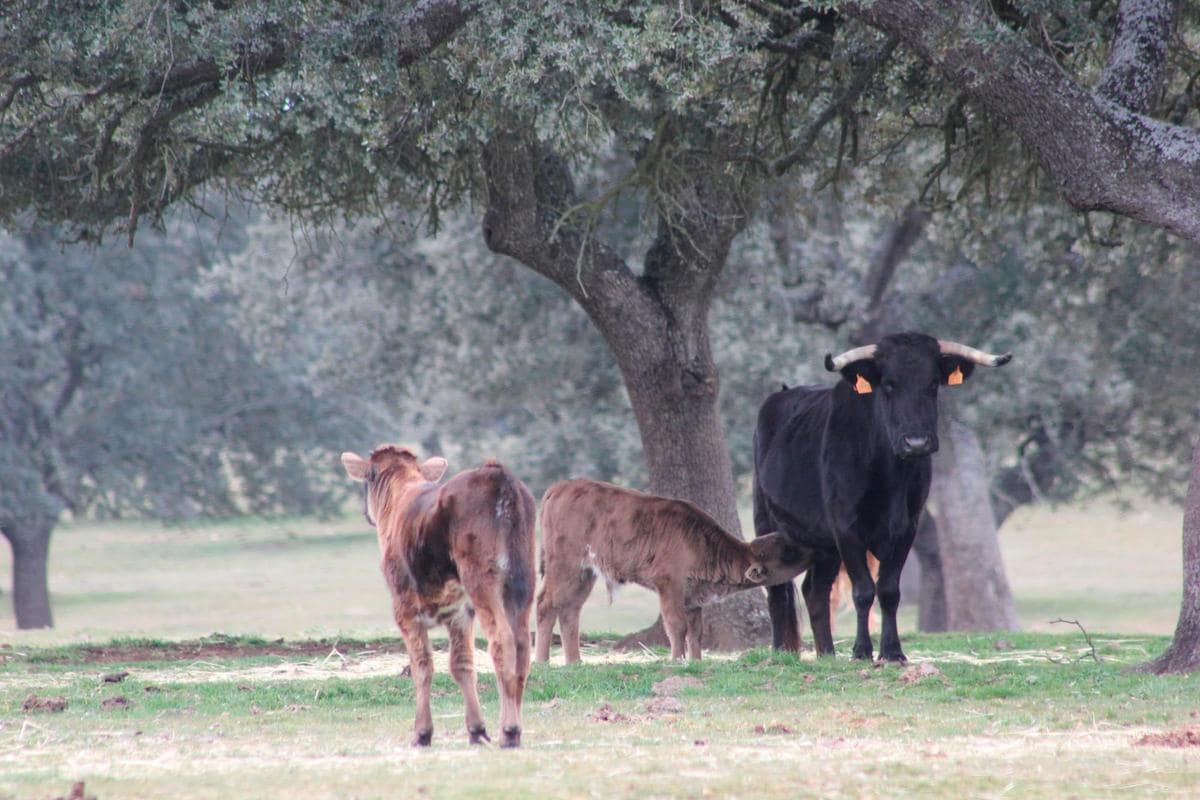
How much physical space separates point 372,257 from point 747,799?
62.2 ft

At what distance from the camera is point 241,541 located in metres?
56.9

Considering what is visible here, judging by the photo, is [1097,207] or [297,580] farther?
[297,580]

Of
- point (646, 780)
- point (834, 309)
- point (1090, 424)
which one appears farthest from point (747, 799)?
point (1090, 424)

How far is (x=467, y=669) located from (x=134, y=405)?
24413mm

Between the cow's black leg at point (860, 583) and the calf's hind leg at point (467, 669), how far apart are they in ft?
15.7

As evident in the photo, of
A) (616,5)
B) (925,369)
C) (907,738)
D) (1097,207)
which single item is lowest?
(907,738)

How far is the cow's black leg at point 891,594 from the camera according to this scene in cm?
1202

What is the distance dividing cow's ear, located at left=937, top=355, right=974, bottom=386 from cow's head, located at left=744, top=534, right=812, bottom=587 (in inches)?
73.6

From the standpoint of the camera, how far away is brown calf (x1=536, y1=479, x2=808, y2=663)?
1284cm

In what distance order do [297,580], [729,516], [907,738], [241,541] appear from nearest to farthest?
[907,738], [729,516], [297,580], [241,541]

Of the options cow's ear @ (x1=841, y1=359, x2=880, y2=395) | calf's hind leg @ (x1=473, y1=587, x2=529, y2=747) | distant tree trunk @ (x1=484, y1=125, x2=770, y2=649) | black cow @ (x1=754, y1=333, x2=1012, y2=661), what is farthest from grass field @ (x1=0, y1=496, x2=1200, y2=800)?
cow's ear @ (x1=841, y1=359, x2=880, y2=395)

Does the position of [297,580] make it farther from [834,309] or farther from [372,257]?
[834,309]

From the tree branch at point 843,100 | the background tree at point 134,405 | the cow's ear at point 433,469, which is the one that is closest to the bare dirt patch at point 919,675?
the cow's ear at point 433,469

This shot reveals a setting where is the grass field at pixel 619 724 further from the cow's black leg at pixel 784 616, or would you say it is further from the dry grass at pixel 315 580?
the dry grass at pixel 315 580
